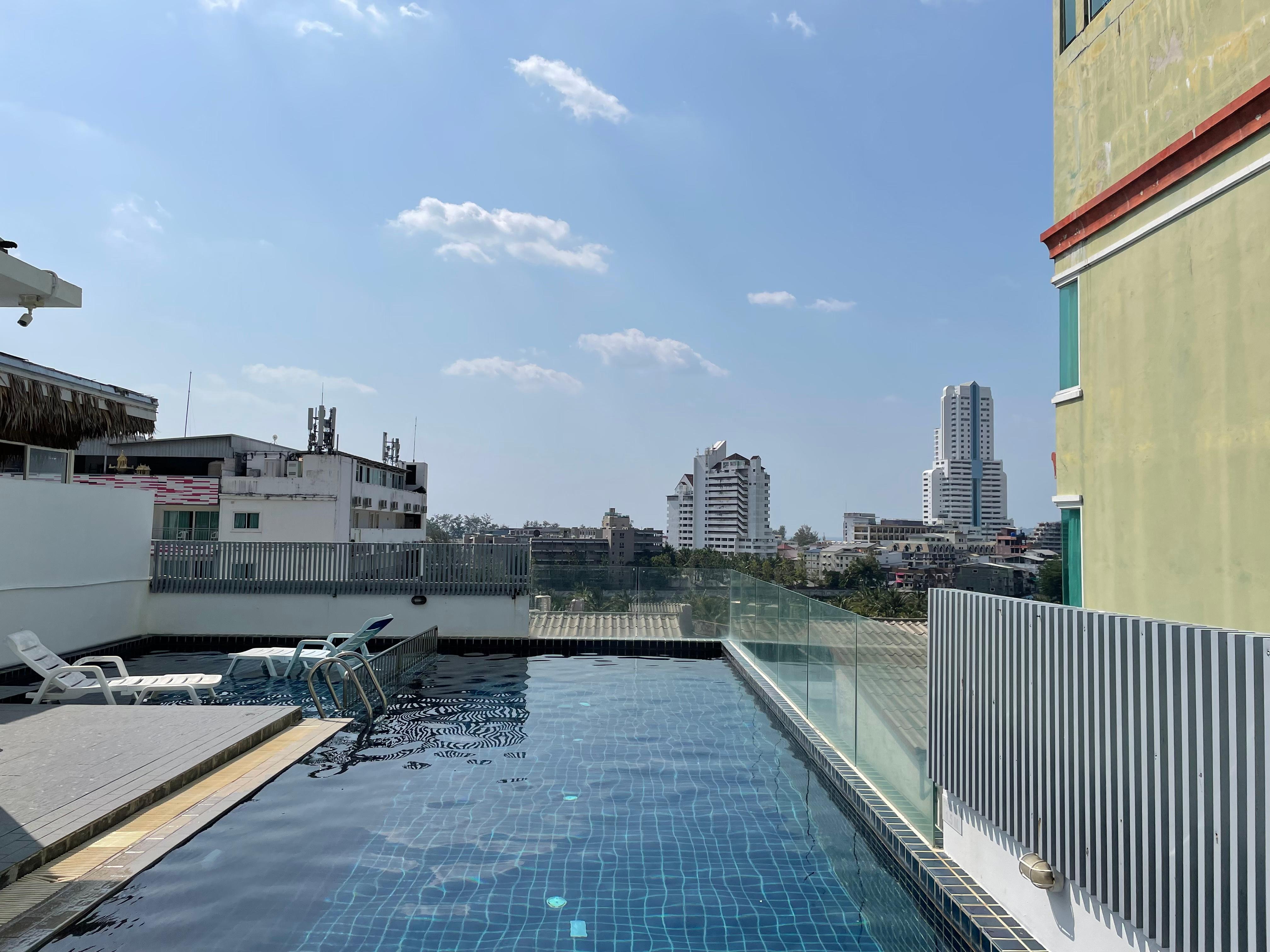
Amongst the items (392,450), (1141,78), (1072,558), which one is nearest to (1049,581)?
(1072,558)

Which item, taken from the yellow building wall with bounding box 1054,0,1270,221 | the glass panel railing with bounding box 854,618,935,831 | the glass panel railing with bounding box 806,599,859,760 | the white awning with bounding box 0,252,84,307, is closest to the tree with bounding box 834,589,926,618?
the glass panel railing with bounding box 806,599,859,760

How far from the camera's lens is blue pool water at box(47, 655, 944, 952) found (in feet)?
14.1

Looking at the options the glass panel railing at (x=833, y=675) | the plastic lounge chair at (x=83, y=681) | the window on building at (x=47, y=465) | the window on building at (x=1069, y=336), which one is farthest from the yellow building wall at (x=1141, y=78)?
the window on building at (x=47, y=465)

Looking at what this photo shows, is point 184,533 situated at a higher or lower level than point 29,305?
lower

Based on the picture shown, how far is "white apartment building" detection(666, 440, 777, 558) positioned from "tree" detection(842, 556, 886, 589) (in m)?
102

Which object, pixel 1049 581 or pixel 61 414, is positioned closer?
pixel 61 414

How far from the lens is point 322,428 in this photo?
162 ft

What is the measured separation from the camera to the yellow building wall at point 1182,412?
5.16 meters

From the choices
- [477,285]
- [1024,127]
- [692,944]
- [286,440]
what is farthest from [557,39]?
[286,440]

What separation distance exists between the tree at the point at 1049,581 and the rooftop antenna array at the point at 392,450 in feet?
175

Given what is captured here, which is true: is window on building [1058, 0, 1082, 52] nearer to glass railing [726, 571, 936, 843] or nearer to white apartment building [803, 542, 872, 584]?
glass railing [726, 571, 936, 843]

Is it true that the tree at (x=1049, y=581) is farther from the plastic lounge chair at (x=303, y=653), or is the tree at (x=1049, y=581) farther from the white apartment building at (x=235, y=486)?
the white apartment building at (x=235, y=486)

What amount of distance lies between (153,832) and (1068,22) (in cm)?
1078

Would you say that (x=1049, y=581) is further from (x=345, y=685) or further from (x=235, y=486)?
(x=235, y=486)
